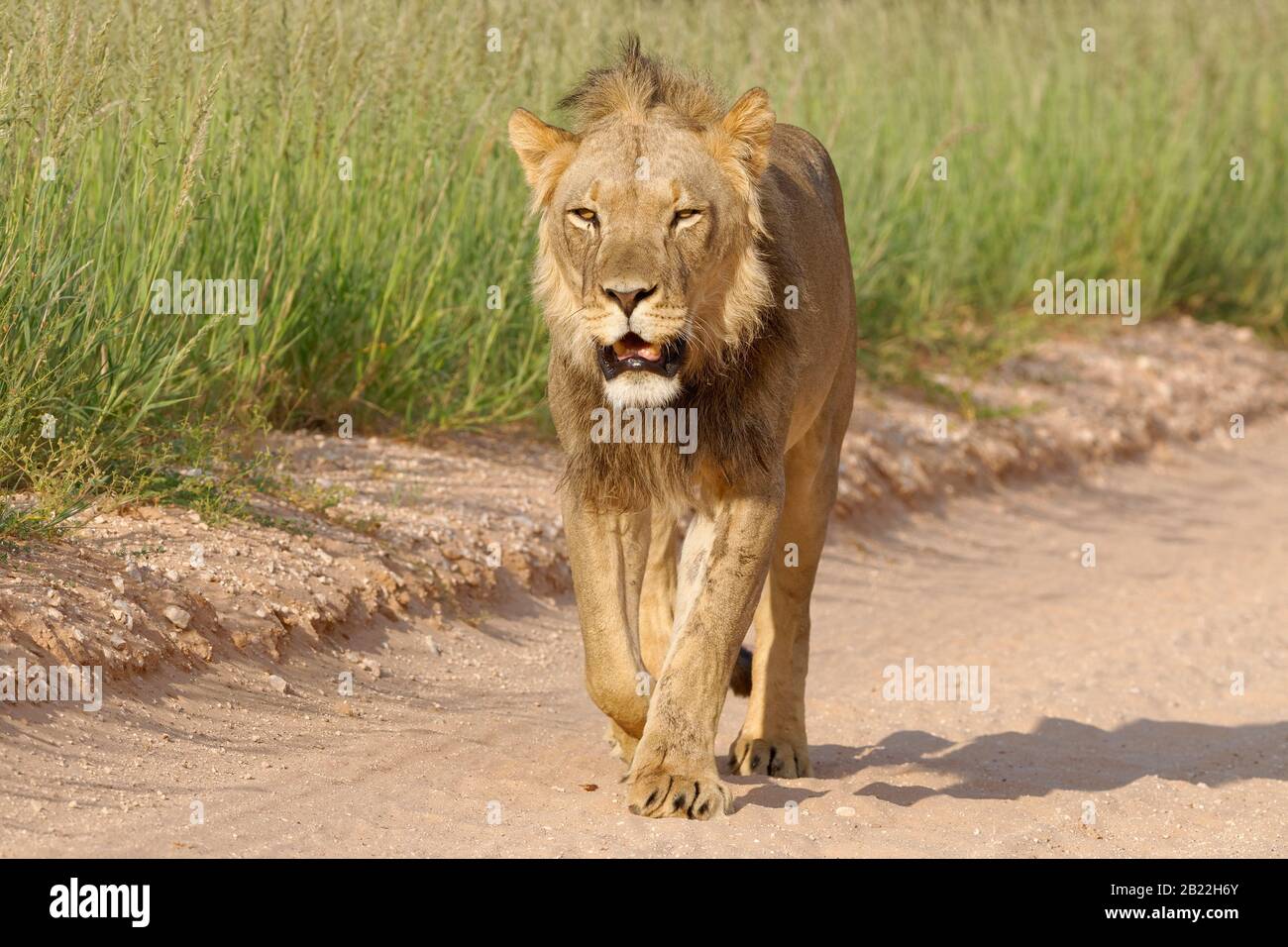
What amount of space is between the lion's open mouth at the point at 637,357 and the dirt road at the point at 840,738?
3.54 feet

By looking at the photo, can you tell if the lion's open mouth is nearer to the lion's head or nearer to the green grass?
the lion's head

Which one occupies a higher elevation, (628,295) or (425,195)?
(425,195)

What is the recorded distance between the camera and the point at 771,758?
214 inches

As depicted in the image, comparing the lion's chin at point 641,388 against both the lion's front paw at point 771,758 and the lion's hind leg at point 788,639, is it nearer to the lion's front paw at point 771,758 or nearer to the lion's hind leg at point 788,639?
the lion's hind leg at point 788,639

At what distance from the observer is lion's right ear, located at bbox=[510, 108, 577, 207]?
4.88m

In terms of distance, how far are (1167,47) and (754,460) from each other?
1044 cm

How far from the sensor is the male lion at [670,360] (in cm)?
448

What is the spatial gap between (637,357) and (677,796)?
106 cm

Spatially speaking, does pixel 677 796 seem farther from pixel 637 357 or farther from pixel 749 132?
pixel 749 132

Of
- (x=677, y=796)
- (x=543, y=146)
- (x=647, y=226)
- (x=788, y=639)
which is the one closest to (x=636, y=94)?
(x=543, y=146)

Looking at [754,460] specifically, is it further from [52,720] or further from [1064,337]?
[1064,337]

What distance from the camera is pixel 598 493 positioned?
15.7 ft

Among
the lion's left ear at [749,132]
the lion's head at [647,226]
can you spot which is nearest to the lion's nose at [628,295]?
the lion's head at [647,226]

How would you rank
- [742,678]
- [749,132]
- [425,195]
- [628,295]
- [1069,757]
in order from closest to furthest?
[628,295], [749,132], [742,678], [1069,757], [425,195]
